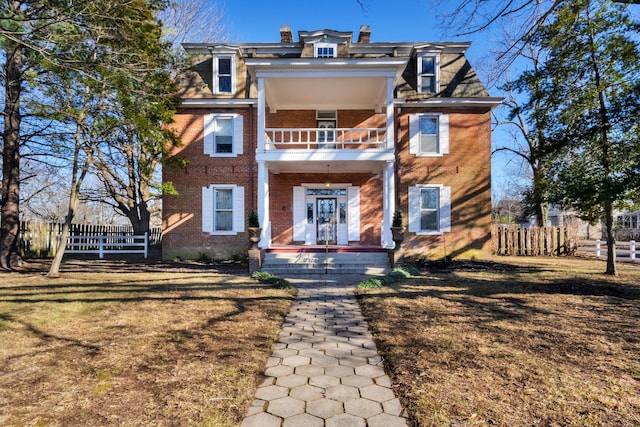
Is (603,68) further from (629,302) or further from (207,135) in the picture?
(207,135)

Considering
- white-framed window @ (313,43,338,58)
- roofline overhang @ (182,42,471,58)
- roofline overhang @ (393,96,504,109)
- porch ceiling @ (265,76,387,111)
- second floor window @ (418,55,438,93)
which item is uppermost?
roofline overhang @ (182,42,471,58)

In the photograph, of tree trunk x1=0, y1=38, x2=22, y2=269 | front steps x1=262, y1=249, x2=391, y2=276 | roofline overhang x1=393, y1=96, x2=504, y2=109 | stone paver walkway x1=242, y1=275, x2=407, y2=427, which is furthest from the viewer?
roofline overhang x1=393, y1=96, x2=504, y2=109

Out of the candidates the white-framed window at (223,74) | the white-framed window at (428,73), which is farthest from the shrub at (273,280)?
the white-framed window at (428,73)

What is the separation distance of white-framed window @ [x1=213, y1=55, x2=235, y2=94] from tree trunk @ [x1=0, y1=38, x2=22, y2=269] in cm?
607

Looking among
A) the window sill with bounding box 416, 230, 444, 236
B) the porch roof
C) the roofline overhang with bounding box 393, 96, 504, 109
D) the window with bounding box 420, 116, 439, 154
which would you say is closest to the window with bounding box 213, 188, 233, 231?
the porch roof

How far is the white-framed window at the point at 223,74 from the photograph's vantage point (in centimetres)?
1439

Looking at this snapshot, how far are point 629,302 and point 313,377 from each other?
6.56 metres

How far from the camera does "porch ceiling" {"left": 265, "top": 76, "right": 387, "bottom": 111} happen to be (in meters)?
12.2

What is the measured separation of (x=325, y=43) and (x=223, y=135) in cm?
549

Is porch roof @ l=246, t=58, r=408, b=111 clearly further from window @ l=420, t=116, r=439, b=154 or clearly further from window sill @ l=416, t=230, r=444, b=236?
window sill @ l=416, t=230, r=444, b=236

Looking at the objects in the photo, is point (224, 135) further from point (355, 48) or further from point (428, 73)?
point (428, 73)

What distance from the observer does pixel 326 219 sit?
1467 centimetres

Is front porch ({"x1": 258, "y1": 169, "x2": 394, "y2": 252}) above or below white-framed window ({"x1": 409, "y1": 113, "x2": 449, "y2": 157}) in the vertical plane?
below

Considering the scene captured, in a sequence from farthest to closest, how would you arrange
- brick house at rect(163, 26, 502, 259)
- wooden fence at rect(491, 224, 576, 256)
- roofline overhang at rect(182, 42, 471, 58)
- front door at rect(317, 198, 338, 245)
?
wooden fence at rect(491, 224, 576, 256)
roofline overhang at rect(182, 42, 471, 58)
front door at rect(317, 198, 338, 245)
brick house at rect(163, 26, 502, 259)
